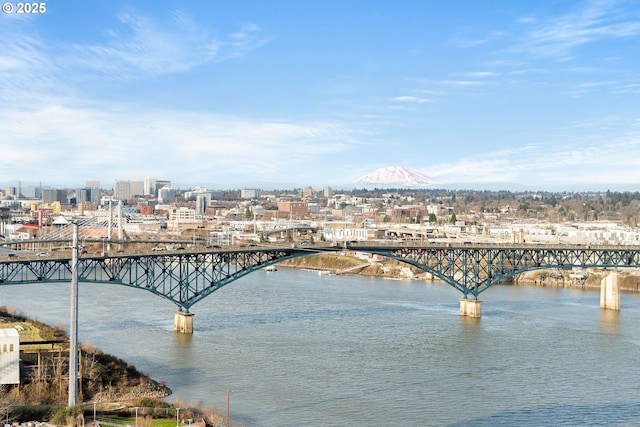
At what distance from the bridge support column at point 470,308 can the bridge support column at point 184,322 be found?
454 inches

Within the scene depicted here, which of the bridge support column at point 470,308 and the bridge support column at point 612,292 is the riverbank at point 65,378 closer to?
the bridge support column at point 470,308

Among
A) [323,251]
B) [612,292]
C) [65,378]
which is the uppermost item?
[323,251]

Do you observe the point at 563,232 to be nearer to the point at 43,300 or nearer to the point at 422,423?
the point at 43,300

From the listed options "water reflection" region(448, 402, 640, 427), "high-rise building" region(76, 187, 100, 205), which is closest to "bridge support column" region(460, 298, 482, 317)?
"water reflection" region(448, 402, 640, 427)

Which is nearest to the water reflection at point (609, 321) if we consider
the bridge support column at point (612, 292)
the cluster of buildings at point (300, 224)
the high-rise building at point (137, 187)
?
the bridge support column at point (612, 292)

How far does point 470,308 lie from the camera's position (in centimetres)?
3344

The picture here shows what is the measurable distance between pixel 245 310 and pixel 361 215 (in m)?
80.2

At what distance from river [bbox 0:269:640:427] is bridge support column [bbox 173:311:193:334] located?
1.56ft

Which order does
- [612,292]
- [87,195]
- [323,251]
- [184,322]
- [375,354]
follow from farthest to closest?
[87,195] < [612,292] < [323,251] < [184,322] < [375,354]

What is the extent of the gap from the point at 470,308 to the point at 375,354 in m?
9.39

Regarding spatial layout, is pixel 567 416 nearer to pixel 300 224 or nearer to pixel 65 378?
pixel 65 378

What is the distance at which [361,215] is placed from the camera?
11288 centimetres

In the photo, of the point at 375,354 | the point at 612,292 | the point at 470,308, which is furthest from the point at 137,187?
the point at 375,354

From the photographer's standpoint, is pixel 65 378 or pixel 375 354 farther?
pixel 375 354
